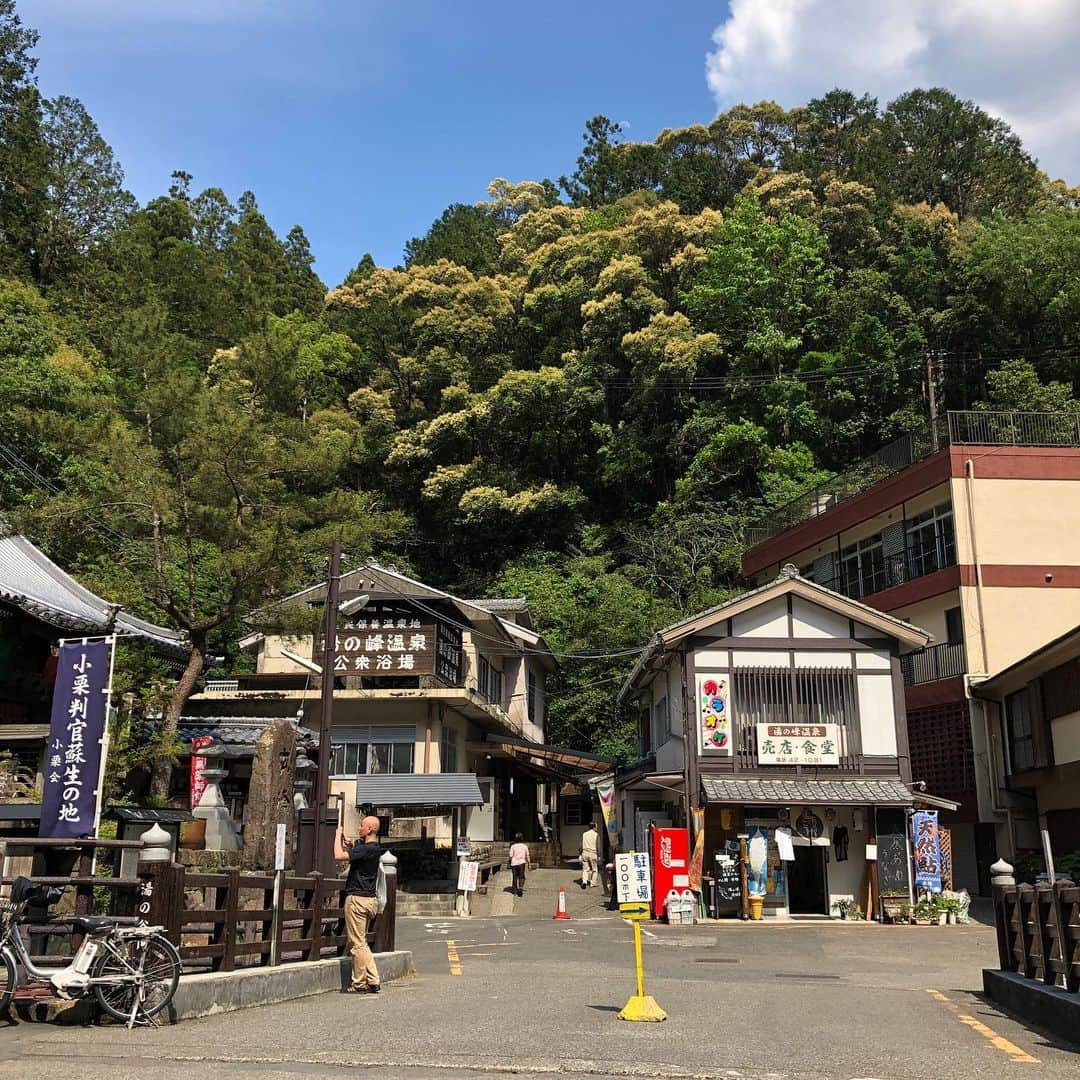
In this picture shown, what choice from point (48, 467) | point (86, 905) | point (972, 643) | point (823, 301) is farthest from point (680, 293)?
point (86, 905)

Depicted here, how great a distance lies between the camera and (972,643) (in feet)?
93.8

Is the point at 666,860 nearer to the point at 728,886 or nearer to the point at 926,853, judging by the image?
the point at 728,886

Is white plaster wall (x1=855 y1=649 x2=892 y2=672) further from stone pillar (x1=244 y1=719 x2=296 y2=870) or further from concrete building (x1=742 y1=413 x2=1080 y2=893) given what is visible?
stone pillar (x1=244 y1=719 x2=296 y2=870)

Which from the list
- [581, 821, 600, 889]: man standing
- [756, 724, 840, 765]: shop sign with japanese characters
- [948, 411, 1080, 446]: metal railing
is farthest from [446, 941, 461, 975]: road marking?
[948, 411, 1080, 446]: metal railing

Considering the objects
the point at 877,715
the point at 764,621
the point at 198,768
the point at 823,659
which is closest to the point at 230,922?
the point at 198,768

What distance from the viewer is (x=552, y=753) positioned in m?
32.8

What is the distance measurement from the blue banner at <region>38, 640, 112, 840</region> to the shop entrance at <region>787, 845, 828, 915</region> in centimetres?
1841

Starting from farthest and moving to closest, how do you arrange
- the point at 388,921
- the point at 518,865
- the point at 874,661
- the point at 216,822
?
the point at 518,865 → the point at 874,661 → the point at 216,822 → the point at 388,921

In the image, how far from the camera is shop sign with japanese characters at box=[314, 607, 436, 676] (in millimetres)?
29844

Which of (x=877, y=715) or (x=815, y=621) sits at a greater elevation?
(x=815, y=621)

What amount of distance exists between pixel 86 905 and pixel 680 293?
140 feet

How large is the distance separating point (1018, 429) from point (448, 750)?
19234 mm

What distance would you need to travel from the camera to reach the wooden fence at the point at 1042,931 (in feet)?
31.4

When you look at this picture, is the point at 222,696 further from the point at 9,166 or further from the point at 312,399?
the point at 9,166
